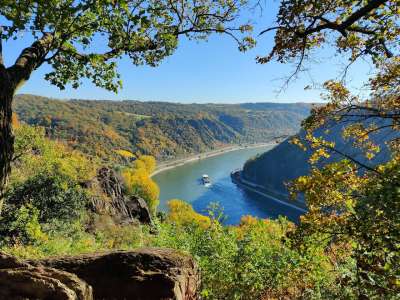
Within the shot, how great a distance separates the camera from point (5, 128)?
427 cm

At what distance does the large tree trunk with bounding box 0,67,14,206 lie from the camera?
423 centimetres

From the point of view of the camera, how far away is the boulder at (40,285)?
4047 millimetres

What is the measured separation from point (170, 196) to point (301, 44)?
3589 inches

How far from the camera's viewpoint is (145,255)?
5812mm

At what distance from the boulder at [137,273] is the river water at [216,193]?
54.3m

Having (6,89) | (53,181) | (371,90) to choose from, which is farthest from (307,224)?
(53,181)

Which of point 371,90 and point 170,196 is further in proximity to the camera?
point 170,196

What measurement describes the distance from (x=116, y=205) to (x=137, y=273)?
2610 cm

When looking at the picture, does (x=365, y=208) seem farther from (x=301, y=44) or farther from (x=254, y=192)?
(x=254, y=192)

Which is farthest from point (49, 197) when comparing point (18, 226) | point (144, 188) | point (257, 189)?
point (257, 189)

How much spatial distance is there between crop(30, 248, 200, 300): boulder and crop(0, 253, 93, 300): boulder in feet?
3.23

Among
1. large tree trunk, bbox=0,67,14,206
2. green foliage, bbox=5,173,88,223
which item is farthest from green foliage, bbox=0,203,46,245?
large tree trunk, bbox=0,67,14,206

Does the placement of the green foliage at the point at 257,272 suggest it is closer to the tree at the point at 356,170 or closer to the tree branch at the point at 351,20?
the tree at the point at 356,170

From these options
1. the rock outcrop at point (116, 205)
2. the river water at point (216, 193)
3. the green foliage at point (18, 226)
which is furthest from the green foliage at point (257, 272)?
the river water at point (216, 193)
